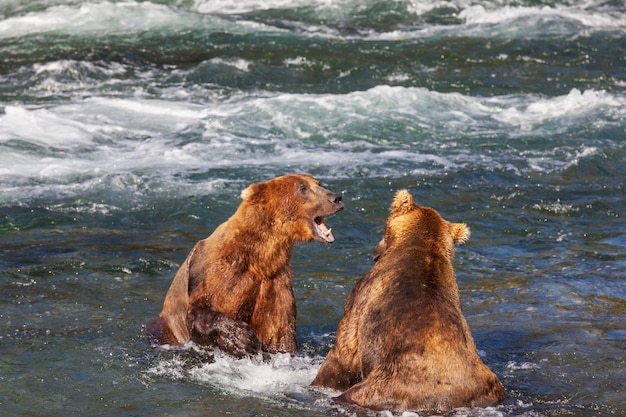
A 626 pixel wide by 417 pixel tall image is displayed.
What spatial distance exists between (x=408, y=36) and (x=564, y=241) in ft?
33.3

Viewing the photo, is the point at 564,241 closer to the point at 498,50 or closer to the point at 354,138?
the point at 354,138

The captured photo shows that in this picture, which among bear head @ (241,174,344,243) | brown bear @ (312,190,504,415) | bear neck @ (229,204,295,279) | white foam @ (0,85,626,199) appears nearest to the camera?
brown bear @ (312,190,504,415)

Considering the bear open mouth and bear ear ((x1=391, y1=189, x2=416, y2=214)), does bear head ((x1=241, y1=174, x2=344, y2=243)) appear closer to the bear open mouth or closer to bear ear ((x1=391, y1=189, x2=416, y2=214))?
the bear open mouth

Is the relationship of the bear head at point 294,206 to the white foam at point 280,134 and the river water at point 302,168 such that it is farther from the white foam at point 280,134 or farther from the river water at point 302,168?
the white foam at point 280,134

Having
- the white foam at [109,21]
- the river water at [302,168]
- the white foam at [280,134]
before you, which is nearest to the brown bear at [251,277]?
the river water at [302,168]

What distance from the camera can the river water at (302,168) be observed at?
669 centimetres

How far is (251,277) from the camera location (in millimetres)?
6945

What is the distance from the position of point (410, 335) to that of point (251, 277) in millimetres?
1791

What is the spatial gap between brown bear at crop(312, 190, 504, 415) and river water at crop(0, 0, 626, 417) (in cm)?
16

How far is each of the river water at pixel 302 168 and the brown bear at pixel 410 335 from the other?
0.52 feet

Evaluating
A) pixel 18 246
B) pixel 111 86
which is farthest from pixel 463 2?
pixel 18 246

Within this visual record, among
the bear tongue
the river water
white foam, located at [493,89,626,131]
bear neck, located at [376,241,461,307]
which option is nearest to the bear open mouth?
the bear tongue

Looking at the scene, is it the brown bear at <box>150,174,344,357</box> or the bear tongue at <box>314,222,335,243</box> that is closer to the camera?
the brown bear at <box>150,174,344,357</box>

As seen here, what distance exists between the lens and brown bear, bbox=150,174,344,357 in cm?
673
